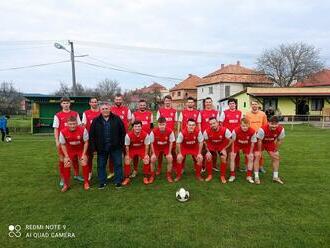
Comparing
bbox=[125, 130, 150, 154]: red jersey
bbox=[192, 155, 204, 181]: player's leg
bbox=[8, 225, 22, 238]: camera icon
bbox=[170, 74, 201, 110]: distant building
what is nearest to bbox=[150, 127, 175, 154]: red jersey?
bbox=[125, 130, 150, 154]: red jersey

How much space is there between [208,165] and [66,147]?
2.88m

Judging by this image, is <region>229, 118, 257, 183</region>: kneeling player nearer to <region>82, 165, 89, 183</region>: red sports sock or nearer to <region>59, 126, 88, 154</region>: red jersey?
<region>82, 165, 89, 183</region>: red sports sock

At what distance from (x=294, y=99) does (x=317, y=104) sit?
2.72 m

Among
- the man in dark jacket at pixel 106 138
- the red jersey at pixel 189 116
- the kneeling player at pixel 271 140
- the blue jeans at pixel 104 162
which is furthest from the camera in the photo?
the red jersey at pixel 189 116

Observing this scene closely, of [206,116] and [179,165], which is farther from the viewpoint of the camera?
[206,116]

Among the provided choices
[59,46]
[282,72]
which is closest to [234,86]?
[282,72]

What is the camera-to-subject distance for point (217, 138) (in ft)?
22.5

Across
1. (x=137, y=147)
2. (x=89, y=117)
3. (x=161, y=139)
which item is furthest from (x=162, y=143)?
(x=89, y=117)

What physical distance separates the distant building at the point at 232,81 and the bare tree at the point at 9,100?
93.5ft

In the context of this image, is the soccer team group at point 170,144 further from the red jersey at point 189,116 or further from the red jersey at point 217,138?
the red jersey at point 189,116

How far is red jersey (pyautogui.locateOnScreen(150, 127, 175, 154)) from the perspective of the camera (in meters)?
6.82

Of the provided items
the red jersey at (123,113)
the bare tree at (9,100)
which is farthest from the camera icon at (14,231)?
the bare tree at (9,100)

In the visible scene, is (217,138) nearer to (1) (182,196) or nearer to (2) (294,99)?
(1) (182,196)

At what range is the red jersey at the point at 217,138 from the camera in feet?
22.4
